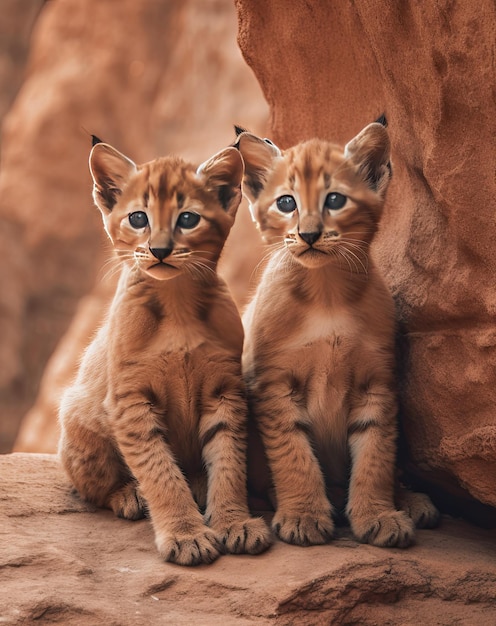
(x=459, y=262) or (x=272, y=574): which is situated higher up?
(x=459, y=262)

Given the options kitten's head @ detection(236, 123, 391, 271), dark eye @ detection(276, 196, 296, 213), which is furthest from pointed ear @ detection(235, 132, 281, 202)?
dark eye @ detection(276, 196, 296, 213)

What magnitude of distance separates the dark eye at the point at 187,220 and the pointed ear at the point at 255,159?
333 mm

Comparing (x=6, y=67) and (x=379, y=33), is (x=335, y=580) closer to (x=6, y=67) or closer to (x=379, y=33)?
(x=379, y=33)

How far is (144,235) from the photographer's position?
12.1 feet

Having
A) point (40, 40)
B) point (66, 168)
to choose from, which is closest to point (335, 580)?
point (66, 168)

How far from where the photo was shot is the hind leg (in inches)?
156

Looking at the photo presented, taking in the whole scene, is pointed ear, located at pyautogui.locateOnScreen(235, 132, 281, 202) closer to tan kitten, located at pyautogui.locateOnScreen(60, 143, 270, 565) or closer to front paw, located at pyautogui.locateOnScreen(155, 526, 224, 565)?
tan kitten, located at pyautogui.locateOnScreen(60, 143, 270, 565)

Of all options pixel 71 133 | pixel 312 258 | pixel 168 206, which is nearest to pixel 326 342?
pixel 312 258

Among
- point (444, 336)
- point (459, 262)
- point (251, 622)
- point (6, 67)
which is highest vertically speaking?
point (6, 67)

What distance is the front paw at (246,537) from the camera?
11.1 feet

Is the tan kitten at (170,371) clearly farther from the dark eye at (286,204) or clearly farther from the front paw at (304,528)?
the dark eye at (286,204)

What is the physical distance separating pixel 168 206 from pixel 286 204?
48 centimetres

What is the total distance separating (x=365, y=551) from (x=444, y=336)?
89 centimetres

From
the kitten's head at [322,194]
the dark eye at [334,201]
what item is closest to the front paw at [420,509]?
the kitten's head at [322,194]
